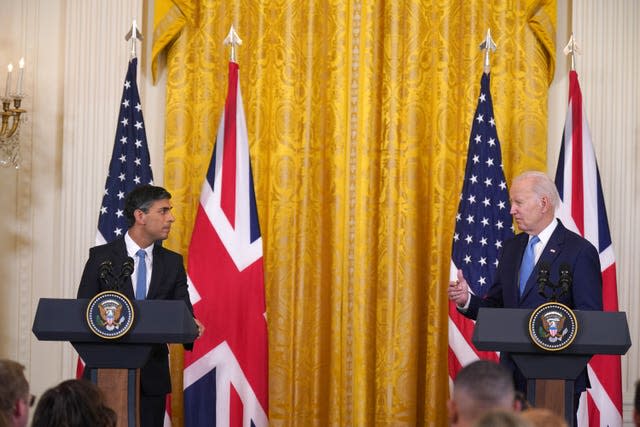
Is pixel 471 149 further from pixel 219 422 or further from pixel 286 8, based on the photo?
pixel 219 422

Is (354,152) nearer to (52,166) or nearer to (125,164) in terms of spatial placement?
(125,164)

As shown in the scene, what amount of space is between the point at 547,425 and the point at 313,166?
15.5 feet

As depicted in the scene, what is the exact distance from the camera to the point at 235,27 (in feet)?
23.9

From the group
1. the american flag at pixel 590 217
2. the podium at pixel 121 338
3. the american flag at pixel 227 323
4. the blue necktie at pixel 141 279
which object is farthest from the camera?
the american flag at pixel 227 323

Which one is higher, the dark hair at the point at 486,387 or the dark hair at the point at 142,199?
the dark hair at the point at 142,199

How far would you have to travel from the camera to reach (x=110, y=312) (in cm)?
462

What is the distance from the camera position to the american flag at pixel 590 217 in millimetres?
6414

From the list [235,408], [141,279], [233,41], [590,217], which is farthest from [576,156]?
[141,279]

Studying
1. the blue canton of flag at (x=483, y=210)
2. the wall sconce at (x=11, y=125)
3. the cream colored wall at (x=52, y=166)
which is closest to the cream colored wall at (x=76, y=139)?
the cream colored wall at (x=52, y=166)

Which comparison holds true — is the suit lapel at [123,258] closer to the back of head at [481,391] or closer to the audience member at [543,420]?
the back of head at [481,391]

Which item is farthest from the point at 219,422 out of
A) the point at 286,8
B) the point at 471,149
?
the point at 286,8

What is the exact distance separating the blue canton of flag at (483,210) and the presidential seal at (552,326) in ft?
7.30

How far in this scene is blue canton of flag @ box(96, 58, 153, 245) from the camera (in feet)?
21.6

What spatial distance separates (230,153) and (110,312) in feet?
7.58
